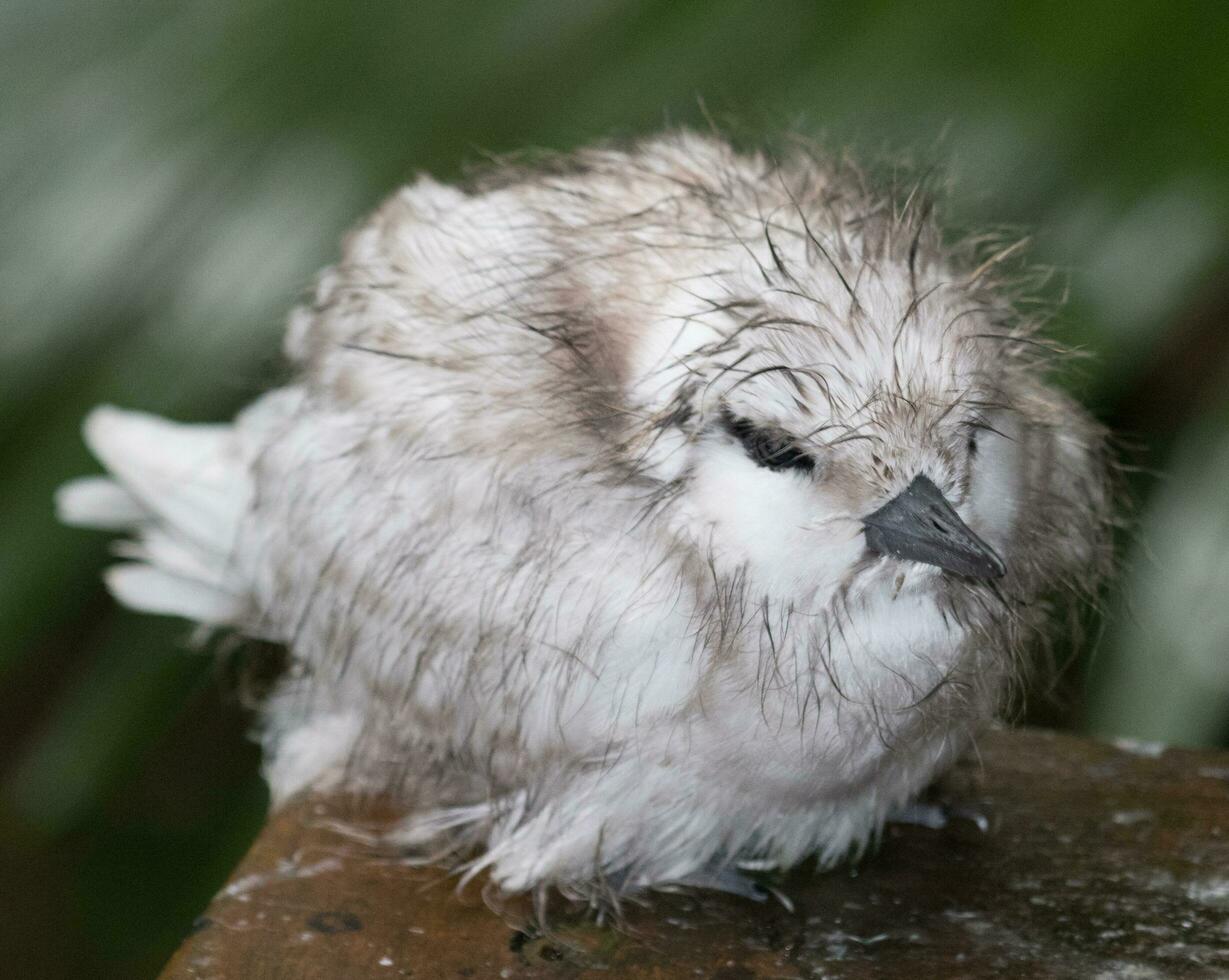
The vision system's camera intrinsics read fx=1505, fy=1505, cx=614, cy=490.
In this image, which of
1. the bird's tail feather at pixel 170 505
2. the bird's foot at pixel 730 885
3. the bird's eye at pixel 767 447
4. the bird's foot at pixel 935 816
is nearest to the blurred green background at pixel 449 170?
the bird's tail feather at pixel 170 505

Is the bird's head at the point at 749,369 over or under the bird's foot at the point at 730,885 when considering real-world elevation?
over

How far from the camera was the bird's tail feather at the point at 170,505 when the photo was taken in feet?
5.09

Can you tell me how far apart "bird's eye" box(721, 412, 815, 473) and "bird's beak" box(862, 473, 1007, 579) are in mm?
61

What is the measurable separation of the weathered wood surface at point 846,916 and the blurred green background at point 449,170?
0.18m

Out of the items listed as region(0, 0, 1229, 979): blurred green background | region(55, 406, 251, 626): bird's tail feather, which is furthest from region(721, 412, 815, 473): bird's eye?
region(55, 406, 251, 626): bird's tail feather

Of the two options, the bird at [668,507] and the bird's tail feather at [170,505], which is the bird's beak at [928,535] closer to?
the bird at [668,507]

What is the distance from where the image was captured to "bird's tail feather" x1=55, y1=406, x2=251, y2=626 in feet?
5.09

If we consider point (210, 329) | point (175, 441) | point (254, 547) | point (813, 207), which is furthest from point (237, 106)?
point (813, 207)

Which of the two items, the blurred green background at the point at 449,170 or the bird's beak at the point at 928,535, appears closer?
the bird's beak at the point at 928,535

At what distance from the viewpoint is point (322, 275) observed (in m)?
1.46

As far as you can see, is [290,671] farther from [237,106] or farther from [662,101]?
[662,101]

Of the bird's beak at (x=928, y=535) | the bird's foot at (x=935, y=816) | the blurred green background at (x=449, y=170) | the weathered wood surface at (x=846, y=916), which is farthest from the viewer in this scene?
the blurred green background at (x=449, y=170)

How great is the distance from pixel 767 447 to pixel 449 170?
2.63 ft

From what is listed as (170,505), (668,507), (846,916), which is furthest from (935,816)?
(170,505)
